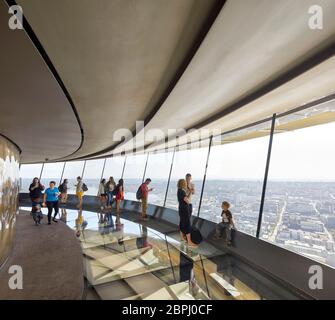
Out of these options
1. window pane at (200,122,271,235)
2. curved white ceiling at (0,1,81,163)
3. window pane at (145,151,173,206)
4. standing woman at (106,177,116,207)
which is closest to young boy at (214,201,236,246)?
window pane at (200,122,271,235)

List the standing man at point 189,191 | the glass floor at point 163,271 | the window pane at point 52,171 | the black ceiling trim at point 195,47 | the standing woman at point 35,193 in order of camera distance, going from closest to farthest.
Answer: the black ceiling trim at point 195,47 < the glass floor at point 163,271 < the standing man at point 189,191 < the standing woman at point 35,193 < the window pane at point 52,171

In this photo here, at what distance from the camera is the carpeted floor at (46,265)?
3582 mm

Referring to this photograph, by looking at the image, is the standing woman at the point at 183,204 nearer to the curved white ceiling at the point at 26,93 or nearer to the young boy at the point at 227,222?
the young boy at the point at 227,222

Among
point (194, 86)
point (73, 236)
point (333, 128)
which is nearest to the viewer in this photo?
point (194, 86)

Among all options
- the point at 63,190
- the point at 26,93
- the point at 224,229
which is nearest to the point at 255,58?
the point at 26,93

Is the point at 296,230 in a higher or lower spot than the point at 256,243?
higher

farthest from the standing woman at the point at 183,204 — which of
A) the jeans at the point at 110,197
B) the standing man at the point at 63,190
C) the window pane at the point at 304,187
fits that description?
the standing man at the point at 63,190

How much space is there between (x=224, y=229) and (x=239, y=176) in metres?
1.58

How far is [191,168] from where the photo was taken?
9359mm

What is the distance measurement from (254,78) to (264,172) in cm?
266

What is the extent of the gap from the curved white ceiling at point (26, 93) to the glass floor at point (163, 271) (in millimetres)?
2961

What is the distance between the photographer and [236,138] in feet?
24.5
